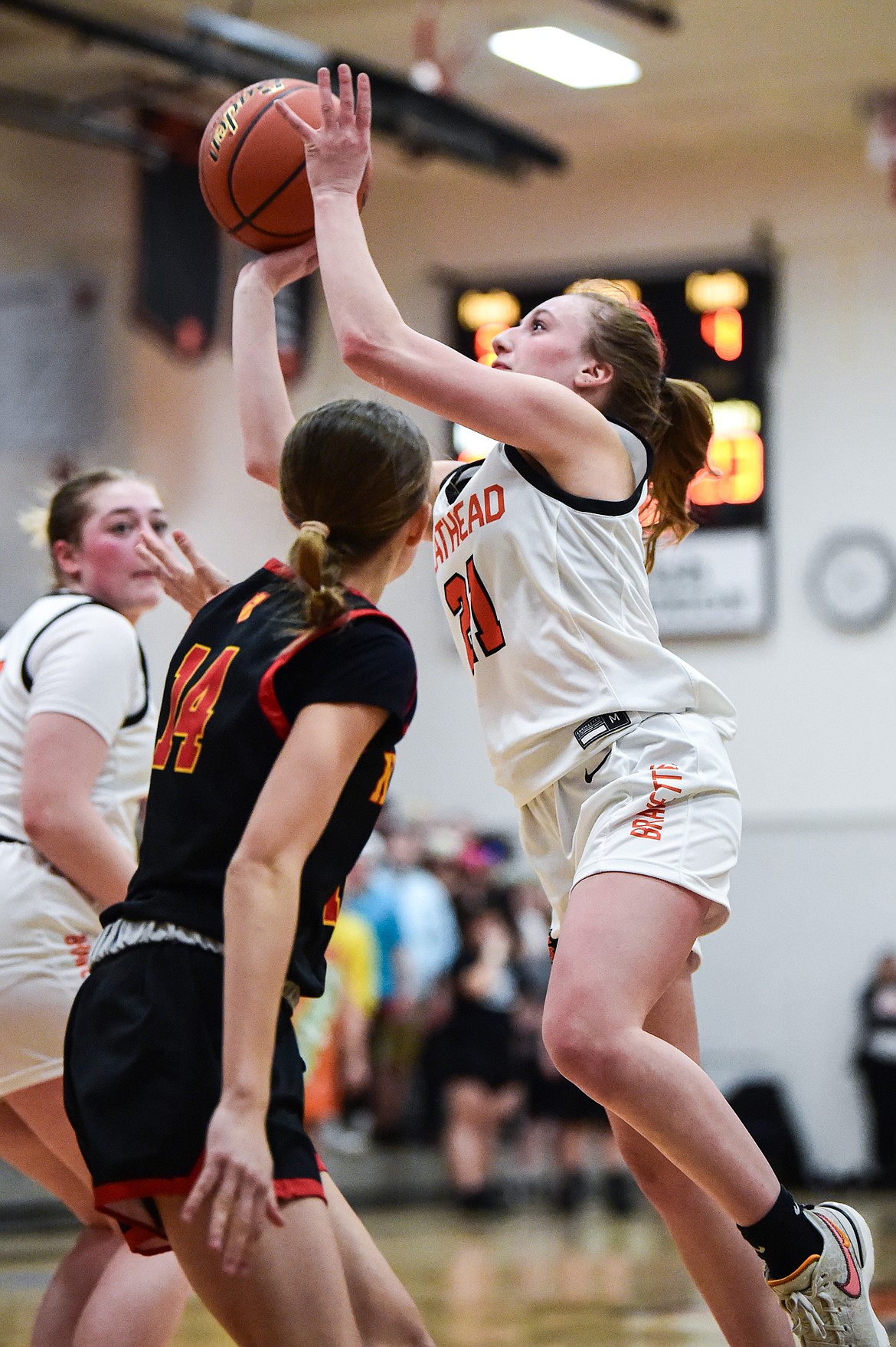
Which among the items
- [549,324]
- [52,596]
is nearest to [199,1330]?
[52,596]

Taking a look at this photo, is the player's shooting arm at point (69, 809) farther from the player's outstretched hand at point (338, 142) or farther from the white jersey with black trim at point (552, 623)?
the player's outstretched hand at point (338, 142)

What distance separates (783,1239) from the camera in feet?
8.82

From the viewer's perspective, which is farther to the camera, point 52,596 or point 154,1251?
point 52,596

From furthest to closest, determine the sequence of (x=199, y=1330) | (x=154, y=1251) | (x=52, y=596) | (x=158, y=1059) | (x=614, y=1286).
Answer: (x=614, y=1286) < (x=199, y=1330) < (x=52, y=596) < (x=154, y=1251) < (x=158, y=1059)

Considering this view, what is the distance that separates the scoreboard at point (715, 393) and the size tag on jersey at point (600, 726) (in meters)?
→ 6.99

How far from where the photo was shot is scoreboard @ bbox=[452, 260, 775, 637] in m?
10.4

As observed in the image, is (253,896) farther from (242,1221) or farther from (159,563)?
(159,563)

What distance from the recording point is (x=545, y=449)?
3008 mm

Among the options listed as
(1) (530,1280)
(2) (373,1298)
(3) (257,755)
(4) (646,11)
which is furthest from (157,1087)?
(4) (646,11)

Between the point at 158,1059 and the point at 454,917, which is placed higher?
the point at 158,1059

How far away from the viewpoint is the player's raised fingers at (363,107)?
9.59ft

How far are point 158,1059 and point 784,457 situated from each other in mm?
9599

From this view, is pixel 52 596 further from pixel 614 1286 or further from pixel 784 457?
pixel 784 457

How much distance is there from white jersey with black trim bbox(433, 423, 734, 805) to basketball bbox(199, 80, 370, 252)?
720 mm
